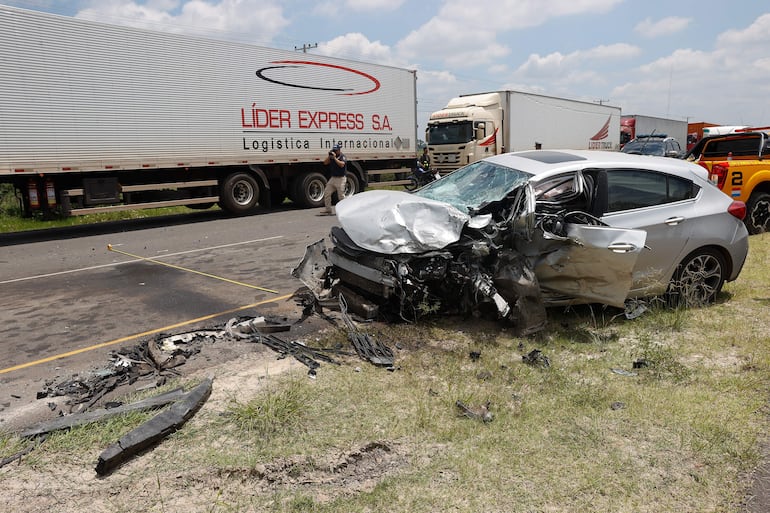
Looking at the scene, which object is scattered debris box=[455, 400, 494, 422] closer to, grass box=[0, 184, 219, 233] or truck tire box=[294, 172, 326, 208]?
grass box=[0, 184, 219, 233]

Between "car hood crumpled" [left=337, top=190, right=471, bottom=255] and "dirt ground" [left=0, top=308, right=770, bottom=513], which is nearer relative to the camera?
"dirt ground" [left=0, top=308, right=770, bottom=513]

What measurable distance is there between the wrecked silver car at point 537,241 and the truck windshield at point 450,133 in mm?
14690

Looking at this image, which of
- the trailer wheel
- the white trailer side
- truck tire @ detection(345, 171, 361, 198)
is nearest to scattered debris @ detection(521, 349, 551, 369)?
the white trailer side

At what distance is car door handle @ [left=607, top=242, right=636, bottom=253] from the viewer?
4.79 m

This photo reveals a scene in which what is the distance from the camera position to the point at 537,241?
5082 mm

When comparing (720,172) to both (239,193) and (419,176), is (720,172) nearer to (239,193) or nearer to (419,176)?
(239,193)

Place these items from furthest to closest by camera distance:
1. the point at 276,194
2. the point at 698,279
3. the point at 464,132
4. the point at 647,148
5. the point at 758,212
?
the point at 464,132 < the point at 647,148 < the point at 276,194 < the point at 758,212 < the point at 698,279

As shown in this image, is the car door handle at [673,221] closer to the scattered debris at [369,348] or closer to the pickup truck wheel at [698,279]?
the pickup truck wheel at [698,279]

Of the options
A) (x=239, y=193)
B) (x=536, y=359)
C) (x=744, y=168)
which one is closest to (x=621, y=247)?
(x=536, y=359)

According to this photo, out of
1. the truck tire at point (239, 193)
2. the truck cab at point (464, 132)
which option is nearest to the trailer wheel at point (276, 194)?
the truck tire at point (239, 193)

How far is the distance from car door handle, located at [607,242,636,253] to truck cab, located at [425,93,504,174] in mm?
15741

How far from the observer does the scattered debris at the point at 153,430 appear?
2982mm

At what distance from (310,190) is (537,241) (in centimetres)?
1265

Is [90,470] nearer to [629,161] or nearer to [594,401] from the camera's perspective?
[594,401]
